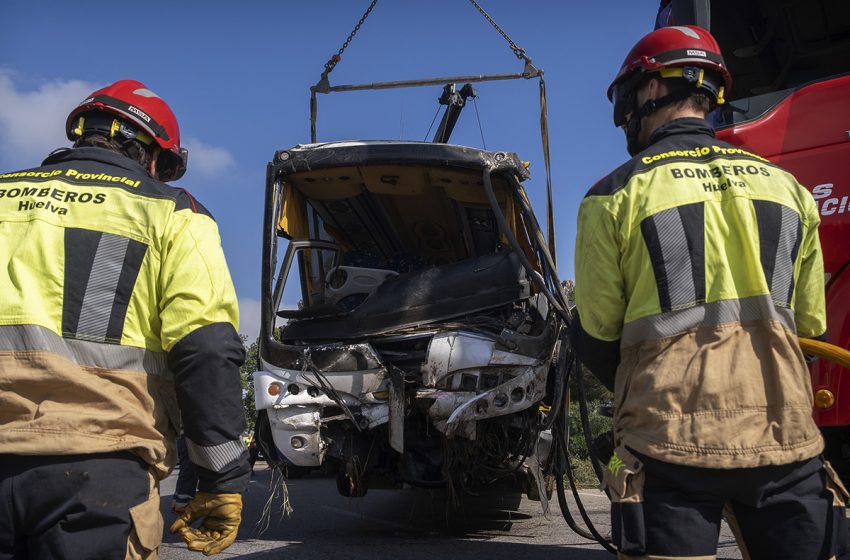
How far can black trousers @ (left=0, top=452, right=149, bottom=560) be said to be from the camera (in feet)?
6.30

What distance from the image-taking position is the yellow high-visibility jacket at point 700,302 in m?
2.01

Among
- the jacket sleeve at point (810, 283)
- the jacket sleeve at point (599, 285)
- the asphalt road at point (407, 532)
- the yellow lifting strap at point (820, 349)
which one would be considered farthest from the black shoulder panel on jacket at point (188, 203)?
the asphalt road at point (407, 532)

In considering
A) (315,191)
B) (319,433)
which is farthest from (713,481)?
(315,191)

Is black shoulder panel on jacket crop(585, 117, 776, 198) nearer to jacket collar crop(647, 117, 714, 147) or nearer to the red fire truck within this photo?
jacket collar crop(647, 117, 714, 147)

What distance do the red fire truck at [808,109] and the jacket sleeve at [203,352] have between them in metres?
2.49

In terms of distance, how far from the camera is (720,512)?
6.58 feet

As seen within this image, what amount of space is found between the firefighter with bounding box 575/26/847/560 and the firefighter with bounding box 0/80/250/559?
1.02 metres

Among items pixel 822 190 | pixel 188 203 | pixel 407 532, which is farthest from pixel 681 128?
pixel 407 532

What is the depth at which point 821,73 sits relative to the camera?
4801 millimetres

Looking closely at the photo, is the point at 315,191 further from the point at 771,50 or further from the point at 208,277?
the point at 208,277

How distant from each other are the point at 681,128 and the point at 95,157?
1668mm

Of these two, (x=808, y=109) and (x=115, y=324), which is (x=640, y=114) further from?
(x=808, y=109)

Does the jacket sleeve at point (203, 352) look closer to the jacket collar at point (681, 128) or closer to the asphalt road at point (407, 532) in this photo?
the jacket collar at point (681, 128)

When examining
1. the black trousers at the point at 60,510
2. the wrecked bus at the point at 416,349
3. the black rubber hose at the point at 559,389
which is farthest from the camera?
the wrecked bus at the point at 416,349
